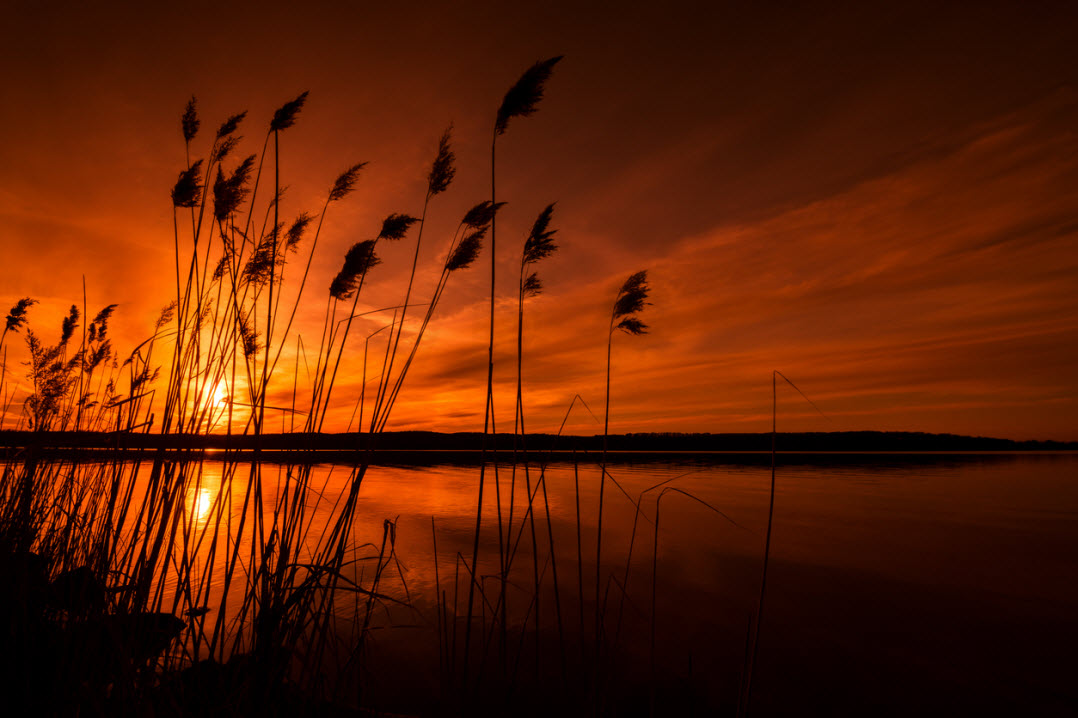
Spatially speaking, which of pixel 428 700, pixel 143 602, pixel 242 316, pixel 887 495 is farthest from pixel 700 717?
pixel 887 495

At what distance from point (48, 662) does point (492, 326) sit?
8.08 ft

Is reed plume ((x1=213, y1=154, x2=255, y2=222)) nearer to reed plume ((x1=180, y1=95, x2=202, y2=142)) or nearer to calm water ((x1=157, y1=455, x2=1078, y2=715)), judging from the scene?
reed plume ((x1=180, y1=95, x2=202, y2=142))

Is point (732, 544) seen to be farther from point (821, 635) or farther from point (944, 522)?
point (944, 522)

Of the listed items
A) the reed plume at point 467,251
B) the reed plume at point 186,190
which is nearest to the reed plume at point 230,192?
the reed plume at point 186,190

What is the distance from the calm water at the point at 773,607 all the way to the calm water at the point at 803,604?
0.02 metres

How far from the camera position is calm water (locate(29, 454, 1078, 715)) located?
117 inches

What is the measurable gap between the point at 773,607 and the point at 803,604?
294 millimetres

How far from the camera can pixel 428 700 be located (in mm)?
2910

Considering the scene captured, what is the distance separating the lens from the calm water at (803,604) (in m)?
3.07

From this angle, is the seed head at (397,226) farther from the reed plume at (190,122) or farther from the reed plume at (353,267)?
the reed plume at (190,122)

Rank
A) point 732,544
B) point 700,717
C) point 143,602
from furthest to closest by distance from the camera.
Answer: point 732,544 < point 700,717 < point 143,602

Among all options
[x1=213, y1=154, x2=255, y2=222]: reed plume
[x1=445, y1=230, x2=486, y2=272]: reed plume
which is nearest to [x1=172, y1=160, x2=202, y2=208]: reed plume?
[x1=213, y1=154, x2=255, y2=222]: reed plume

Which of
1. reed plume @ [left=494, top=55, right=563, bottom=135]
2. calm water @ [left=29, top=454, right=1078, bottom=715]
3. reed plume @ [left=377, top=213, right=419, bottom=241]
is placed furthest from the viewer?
calm water @ [left=29, top=454, right=1078, bottom=715]

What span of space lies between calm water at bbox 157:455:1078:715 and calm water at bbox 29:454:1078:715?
19mm
